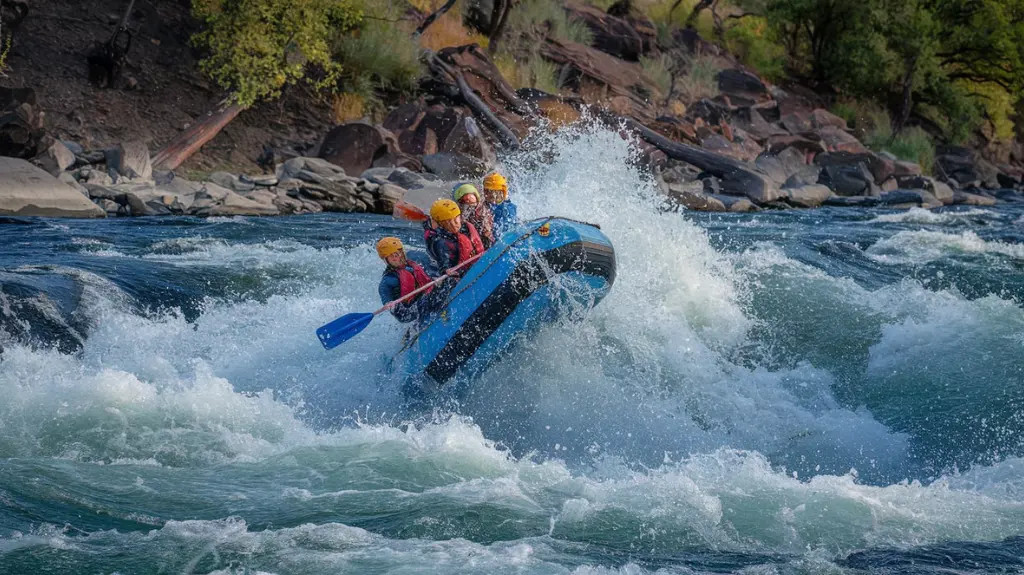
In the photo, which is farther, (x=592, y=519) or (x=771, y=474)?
(x=771, y=474)

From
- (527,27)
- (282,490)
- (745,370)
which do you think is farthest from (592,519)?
(527,27)

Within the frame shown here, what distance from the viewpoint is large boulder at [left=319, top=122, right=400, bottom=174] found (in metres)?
17.7

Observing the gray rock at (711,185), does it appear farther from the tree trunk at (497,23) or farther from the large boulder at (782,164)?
the tree trunk at (497,23)

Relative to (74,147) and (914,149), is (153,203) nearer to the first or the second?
(74,147)

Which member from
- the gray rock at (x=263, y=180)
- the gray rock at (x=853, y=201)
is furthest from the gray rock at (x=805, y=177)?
the gray rock at (x=263, y=180)

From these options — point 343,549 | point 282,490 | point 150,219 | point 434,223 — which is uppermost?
point 150,219

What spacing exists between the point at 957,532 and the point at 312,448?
11.7ft

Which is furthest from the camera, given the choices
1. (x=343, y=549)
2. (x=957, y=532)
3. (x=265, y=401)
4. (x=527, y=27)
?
(x=527, y=27)

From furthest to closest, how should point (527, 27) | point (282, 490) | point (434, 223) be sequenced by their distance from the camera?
point (527, 27)
point (434, 223)
point (282, 490)

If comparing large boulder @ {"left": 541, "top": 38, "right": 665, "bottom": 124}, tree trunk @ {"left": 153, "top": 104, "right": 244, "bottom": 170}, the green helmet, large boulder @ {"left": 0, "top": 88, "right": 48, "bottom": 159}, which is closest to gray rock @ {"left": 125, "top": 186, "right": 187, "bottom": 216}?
large boulder @ {"left": 0, "top": 88, "right": 48, "bottom": 159}

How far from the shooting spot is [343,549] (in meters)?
4.78

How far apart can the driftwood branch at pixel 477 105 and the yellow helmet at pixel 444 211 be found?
11549 millimetres

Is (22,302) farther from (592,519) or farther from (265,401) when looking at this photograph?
(592,519)

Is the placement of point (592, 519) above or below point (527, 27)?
below
